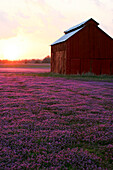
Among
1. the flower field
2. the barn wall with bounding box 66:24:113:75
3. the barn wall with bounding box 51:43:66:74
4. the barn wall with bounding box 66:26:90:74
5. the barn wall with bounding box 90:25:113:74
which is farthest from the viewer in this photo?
the barn wall with bounding box 51:43:66:74

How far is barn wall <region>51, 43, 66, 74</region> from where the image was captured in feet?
120

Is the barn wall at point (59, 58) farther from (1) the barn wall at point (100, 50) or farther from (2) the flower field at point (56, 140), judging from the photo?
(2) the flower field at point (56, 140)

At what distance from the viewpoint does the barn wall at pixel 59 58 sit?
36.7 metres

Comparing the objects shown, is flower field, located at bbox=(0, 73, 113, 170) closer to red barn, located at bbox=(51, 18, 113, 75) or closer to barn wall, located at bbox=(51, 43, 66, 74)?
red barn, located at bbox=(51, 18, 113, 75)

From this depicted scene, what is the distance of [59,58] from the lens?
3900cm

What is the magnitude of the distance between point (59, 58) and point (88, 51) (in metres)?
6.71

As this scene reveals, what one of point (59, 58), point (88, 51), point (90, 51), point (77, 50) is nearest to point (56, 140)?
point (77, 50)

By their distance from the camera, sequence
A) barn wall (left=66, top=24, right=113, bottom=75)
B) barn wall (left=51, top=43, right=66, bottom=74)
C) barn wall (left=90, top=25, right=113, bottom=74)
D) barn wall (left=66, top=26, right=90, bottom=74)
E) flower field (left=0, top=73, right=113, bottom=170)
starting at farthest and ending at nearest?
1. barn wall (left=51, top=43, right=66, bottom=74)
2. barn wall (left=90, top=25, right=113, bottom=74)
3. barn wall (left=66, top=24, right=113, bottom=75)
4. barn wall (left=66, top=26, right=90, bottom=74)
5. flower field (left=0, top=73, right=113, bottom=170)

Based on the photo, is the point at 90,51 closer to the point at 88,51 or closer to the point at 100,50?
the point at 88,51

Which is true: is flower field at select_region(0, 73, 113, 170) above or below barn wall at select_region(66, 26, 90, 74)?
below

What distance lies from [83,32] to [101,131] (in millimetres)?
31161

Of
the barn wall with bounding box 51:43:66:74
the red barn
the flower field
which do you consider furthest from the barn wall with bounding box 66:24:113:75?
the flower field

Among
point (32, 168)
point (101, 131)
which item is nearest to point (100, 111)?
point (101, 131)

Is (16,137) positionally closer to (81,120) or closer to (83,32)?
(81,120)
